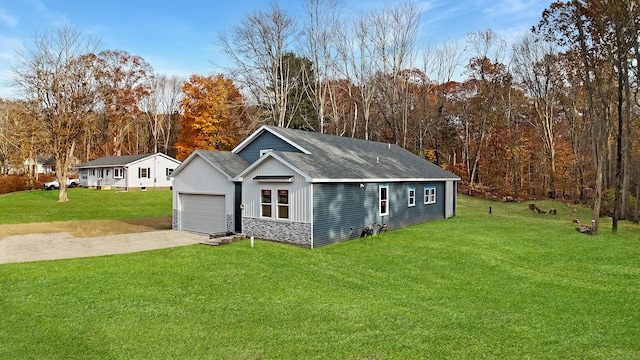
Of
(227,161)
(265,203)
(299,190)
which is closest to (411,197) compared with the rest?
(299,190)

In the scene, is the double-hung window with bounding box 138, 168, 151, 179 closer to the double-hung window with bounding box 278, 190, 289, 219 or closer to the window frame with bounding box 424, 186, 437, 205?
the double-hung window with bounding box 278, 190, 289, 219

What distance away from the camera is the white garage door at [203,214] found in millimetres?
17672

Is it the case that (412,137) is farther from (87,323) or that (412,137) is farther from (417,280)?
(87,323)

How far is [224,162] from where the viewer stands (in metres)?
17.9

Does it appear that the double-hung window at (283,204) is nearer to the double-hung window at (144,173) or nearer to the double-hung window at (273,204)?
the double-hung window at (273,204)

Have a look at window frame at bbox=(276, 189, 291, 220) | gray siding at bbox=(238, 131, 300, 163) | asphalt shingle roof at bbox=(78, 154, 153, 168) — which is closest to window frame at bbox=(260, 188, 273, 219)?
window frame at bbox=(276, 189, 291, 220)

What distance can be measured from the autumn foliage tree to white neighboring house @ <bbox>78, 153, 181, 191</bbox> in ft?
12.7

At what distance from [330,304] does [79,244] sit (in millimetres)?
11512

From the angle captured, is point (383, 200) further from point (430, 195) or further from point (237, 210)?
point (237, 210)

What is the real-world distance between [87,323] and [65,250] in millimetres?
8084

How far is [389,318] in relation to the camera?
7.41 metres

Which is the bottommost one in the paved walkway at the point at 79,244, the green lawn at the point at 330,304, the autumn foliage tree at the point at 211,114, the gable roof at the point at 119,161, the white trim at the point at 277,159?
the green lawn at the point at 330,304

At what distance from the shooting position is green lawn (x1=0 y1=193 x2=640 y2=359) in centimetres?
616

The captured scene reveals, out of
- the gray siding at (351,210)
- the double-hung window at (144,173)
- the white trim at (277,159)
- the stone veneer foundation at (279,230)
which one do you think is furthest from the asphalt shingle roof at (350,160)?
the double-hung window at (144,173)
